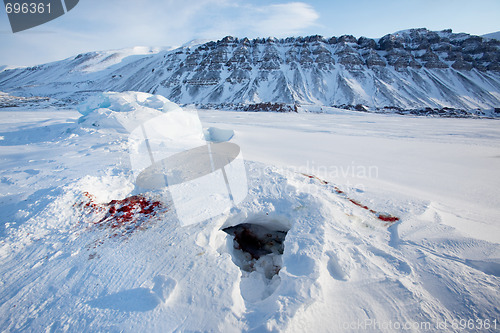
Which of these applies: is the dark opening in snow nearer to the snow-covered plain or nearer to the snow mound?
the snow-covered plain

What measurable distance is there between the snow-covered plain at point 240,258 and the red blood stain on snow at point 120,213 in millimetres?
22

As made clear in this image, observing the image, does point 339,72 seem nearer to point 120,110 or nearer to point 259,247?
point 120,110

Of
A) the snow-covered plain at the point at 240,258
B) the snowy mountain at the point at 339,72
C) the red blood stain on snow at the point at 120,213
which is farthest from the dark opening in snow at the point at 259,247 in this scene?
the snowy mountain at the point at 339,72

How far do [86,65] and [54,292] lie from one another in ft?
389

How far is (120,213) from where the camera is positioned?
3467 mm

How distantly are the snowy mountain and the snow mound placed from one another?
35.5m

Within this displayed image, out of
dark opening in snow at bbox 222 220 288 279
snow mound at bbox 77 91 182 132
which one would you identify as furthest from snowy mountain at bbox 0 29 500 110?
dark opening in snow at bbox 222 220 288 279

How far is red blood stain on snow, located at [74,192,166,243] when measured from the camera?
3172mm

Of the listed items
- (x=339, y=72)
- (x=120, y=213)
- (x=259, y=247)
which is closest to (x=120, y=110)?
(x=120, y=213)

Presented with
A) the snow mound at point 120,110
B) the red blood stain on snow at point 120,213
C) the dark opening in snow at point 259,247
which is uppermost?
the snow mound at point 120,110

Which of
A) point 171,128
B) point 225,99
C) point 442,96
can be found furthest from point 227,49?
point 171,128

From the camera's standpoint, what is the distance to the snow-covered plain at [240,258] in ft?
6.77

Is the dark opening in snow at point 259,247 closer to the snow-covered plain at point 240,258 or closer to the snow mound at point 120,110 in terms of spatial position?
the snow-covered plain at point 240,258

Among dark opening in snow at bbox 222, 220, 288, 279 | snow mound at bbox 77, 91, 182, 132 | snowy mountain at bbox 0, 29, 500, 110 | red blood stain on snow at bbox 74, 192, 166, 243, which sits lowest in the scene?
dark opening in snow at bbox 222, 220, 288, 279
